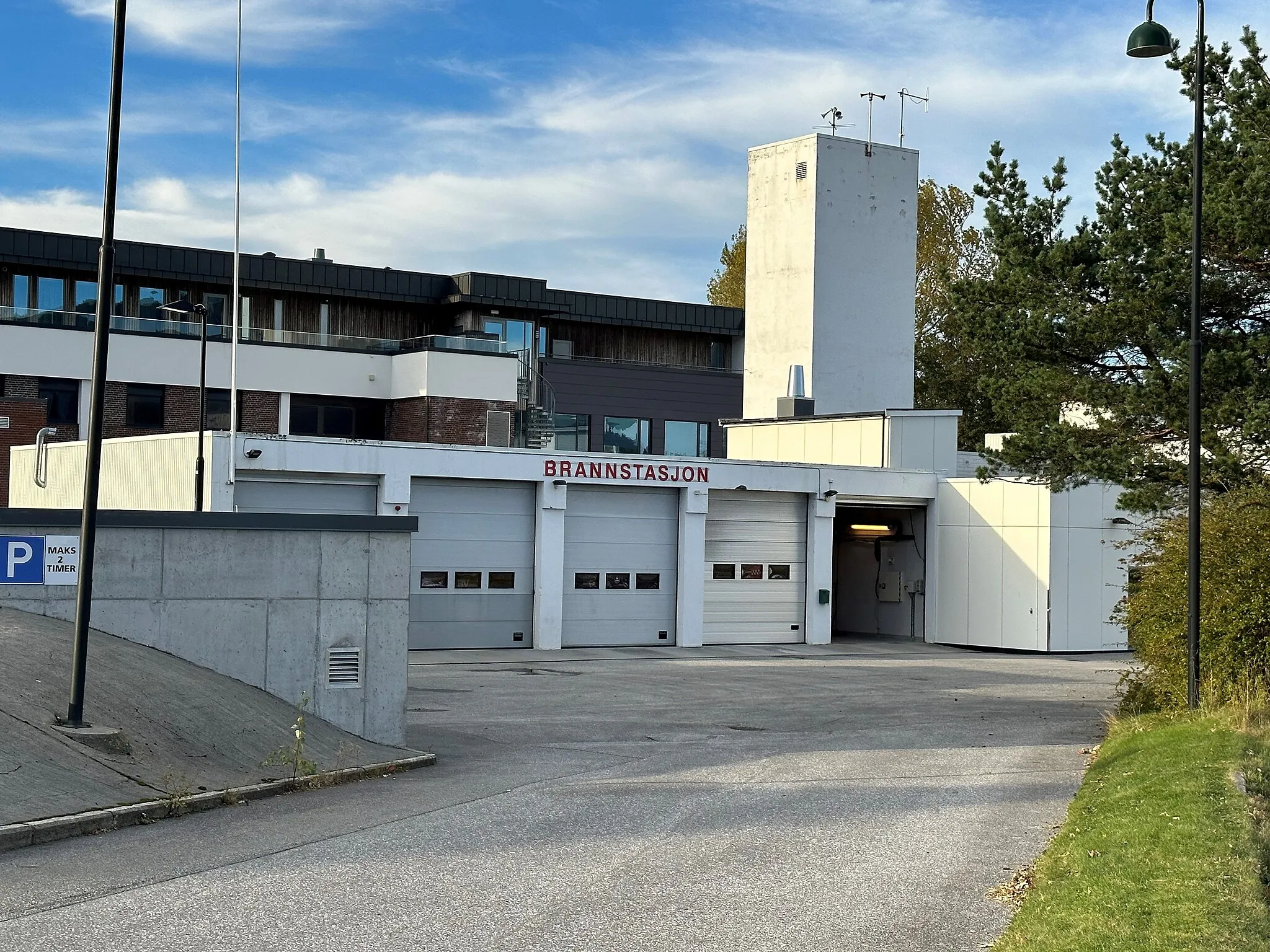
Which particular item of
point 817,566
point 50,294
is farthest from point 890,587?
point 50,294

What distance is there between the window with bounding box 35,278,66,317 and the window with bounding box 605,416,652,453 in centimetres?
2114

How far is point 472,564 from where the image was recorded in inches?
1326

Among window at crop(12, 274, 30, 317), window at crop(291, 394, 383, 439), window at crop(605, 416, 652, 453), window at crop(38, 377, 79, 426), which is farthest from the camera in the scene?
window at crop(605, 416, 652, 453)

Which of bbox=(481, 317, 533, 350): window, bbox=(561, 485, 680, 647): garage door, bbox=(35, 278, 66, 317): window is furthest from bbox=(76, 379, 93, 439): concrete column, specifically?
bbox=(561, 485, 680, 647): garage door

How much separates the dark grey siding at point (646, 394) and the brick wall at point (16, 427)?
70.0 ft

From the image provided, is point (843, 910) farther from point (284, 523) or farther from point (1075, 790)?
point (284, 523)

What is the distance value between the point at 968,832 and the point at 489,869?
425 cm

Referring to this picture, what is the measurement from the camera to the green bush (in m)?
19.5

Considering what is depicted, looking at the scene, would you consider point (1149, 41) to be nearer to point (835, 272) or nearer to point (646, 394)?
Answer: point (835, 272)

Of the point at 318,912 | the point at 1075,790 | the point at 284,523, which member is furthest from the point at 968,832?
the point at 284,523

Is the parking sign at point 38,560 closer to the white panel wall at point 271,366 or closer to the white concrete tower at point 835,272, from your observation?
the white panel wall at point 271,366

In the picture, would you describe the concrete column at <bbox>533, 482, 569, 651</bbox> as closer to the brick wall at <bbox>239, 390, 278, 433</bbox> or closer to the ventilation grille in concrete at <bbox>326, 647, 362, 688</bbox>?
the ventilation grille in concrete at <bbox>326, 647, 362, 688</bbox>

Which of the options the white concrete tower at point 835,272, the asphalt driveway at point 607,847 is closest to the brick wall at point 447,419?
the white concrete tower at point 835,272

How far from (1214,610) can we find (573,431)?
1699 inches
